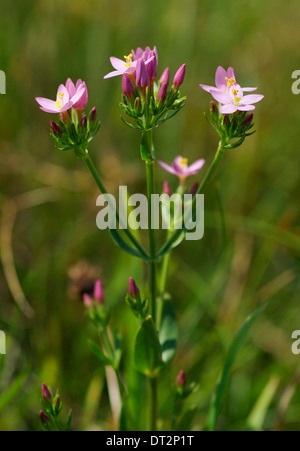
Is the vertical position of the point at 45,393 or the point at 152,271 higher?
the point at 152,271

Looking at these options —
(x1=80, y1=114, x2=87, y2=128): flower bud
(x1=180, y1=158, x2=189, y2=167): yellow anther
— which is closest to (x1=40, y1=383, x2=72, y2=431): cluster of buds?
(x1=80, y1=114, x2=87, y2=128): flower bud

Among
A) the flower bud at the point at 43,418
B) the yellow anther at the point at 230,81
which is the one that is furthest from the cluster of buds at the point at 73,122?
the flower bud at the point at 43,418

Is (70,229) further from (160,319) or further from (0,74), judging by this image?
(160,319)

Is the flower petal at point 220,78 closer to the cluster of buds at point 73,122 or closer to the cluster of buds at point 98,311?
the cluster of buds at point 73,122

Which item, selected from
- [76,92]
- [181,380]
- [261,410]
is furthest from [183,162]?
[261,410]

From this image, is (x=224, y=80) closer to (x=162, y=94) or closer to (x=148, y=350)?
(x=162, y=94)

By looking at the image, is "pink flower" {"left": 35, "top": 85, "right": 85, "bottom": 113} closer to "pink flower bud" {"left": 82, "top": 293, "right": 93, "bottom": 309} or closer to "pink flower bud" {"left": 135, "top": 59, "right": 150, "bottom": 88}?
"pink flower bud" {"left": 135, "top": 59, "right": 150, "bottom": 88}
